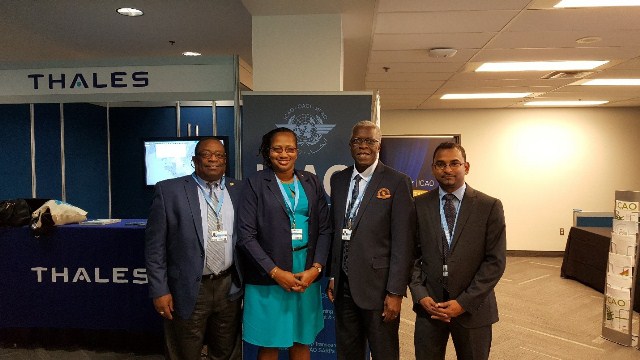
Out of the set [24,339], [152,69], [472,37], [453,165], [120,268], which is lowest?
[24,339]

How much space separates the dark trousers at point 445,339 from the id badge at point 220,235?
3.42 feet

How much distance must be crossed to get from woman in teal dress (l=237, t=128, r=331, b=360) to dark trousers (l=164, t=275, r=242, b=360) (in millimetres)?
142

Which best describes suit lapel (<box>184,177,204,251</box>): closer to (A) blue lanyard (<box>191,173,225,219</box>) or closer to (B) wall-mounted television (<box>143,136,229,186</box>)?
(A) blue lanyard (<box>191,173,225,219</box>)

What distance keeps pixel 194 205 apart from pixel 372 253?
94 cm

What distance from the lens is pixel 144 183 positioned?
17.6ft

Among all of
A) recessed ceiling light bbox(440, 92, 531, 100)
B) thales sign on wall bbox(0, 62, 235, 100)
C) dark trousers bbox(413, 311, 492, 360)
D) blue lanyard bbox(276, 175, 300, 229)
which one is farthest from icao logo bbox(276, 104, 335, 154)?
recessed ceiling light bbox(440, 92, 531, 100)

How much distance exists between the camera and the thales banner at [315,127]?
296 centimetres

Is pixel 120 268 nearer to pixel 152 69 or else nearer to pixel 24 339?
pixel 24 339

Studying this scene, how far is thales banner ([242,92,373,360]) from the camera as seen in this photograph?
2.96m

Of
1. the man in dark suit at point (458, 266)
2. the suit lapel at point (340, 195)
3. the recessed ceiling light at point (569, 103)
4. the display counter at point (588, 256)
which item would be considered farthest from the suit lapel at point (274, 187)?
the recessed ceiling light at point (569, 103)

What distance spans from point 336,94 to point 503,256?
5.09 ft

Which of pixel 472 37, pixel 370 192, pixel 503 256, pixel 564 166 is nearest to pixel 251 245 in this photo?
pixel 370 192

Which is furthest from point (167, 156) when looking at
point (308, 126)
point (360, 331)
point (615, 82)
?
point (615, 82)

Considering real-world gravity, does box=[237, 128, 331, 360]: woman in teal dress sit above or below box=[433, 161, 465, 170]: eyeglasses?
below
